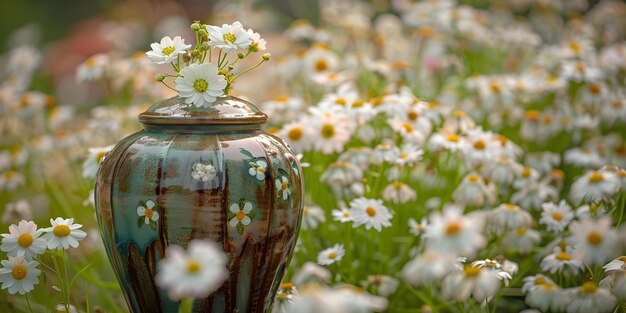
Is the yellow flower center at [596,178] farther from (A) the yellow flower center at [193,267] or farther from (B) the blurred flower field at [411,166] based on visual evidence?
(A) the yellow flower center at [193,267]

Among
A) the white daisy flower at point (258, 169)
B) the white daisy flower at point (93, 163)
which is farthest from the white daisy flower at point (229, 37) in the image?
the white daisy flower at point (93, 163)

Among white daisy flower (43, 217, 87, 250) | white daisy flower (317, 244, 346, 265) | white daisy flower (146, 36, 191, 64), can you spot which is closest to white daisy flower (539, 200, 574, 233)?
white daisy flower (317, 244, 346, 265)

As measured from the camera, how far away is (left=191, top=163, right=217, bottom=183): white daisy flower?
1259mm

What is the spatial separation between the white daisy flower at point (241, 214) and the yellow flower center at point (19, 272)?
1.47 ft

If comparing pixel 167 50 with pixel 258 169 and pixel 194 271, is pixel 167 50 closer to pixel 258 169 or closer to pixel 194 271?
pixel 258 169

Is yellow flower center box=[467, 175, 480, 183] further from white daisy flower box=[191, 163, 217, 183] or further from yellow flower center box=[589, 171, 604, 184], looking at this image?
white daisy flower box=[191, 163, 217, 183]

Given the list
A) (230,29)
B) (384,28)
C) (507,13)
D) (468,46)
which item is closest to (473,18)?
(468,46)

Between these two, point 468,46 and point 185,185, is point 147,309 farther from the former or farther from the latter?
point 468,46

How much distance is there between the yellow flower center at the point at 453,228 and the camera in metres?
0.93

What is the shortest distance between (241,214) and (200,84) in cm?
28

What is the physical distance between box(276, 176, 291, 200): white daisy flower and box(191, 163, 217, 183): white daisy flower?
0.44ft

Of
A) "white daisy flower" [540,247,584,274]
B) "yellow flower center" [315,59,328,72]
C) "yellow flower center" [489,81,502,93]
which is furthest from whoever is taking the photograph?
"yellow flower center" [489,81,502,93]

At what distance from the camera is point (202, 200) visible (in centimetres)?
126

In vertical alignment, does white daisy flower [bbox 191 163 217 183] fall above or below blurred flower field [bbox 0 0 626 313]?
above
